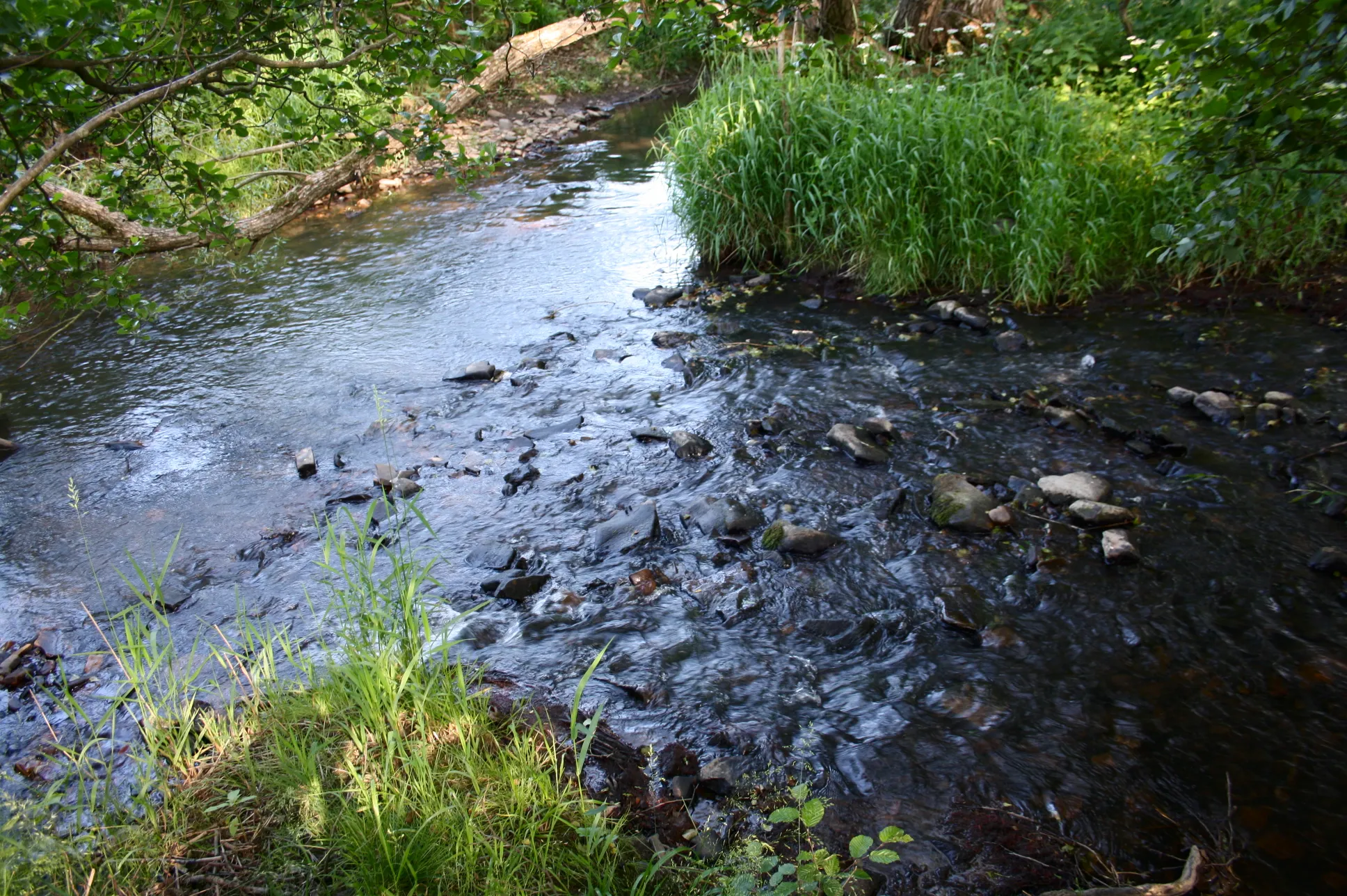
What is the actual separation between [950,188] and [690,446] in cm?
300

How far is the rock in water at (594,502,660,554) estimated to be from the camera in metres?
4.02

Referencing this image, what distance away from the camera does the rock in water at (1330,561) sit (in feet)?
11.1

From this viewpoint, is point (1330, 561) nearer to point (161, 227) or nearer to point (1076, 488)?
point (1076, 488)

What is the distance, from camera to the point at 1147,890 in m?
2.20

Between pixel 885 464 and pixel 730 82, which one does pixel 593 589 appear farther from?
pixel 730 82

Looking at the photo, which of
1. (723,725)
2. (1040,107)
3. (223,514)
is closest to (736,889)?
(723,725)

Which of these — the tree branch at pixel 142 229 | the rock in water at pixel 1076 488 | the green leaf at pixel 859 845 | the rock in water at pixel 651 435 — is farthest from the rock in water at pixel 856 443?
the tree branch at pixel 142 229

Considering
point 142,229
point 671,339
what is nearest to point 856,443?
point 671,339

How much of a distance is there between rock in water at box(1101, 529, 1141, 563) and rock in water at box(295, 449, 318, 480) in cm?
407

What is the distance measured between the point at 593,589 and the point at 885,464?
5.68ft

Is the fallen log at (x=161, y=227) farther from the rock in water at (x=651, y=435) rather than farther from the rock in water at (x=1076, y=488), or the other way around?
the rock in water at (x=1076, y=488)

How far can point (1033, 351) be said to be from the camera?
554cm

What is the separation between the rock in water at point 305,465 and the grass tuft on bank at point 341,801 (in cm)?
214

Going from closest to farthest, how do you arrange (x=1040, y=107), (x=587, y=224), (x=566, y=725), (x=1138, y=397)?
(x=566, y=725) < (x=1138, y=397) < (x=1040, y=107) < (x=587, y=224)
